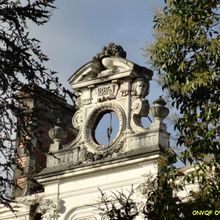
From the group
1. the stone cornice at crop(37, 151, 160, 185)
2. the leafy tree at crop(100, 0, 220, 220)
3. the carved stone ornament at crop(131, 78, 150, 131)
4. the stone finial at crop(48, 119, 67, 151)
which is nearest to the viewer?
the leafy tree at crop(100, 0, 220, 220)

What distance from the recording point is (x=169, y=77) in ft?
62.5

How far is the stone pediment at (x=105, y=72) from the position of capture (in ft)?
96.4

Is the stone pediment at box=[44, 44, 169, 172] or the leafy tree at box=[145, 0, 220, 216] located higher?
the stone pediment at box=[44, 44, 169, 172]

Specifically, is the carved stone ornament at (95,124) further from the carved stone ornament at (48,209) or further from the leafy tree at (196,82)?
the leafy tree at (196,82)

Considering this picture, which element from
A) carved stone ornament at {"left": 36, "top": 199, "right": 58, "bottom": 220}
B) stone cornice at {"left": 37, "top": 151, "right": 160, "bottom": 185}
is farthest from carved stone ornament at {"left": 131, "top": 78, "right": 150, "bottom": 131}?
carved stone ornament at {"left": 36, "top": 199, "right": 58, "bottom": 220}

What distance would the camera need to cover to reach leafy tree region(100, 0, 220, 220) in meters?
18.3

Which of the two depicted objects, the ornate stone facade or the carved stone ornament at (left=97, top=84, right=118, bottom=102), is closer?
the ornate stone facade

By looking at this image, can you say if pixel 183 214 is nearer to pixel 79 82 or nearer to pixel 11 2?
pixel 11 2

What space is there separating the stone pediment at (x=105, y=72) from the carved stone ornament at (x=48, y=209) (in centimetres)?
356

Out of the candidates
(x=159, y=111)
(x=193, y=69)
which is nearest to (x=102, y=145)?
(x=159, y=111)

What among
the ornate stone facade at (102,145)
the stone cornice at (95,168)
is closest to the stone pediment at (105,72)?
the ornate stone facade at (102,145)

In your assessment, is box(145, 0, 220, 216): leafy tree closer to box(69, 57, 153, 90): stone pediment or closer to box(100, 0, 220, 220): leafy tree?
box(100, 0, 220, 220): leafy tree

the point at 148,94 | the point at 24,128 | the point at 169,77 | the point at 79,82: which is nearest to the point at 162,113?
the point at 148,94

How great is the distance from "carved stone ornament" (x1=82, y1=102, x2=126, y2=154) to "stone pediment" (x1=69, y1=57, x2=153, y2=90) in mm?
808
